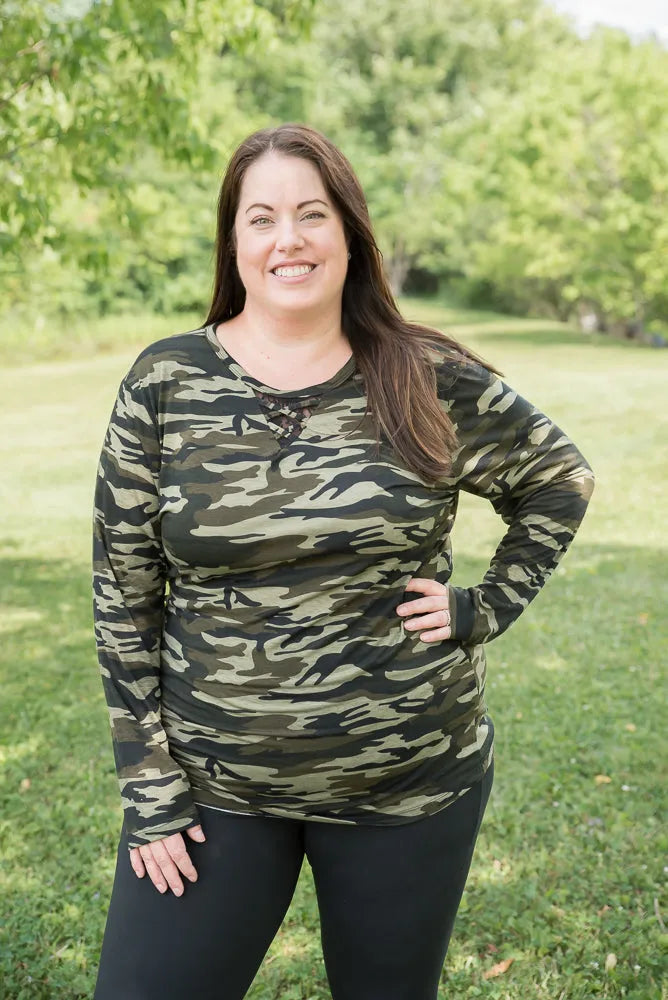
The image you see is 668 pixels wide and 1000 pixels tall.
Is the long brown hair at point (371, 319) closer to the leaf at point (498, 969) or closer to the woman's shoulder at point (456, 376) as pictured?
the woman's shoulder at point (456, 376)

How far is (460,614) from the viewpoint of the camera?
220 cm

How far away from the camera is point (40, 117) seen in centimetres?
689

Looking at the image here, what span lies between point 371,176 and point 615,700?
40.7 meters

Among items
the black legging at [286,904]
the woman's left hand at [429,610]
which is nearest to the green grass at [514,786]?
the black legging at [286,904]

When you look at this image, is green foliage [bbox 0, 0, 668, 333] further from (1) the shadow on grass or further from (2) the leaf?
(2) the leaf

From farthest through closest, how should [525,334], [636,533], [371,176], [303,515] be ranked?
[371,176], [525,334], [636,533], [303,515]

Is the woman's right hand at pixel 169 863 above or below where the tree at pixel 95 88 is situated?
below

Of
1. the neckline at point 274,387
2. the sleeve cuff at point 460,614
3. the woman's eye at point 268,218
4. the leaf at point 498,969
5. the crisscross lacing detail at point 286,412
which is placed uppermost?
the woman's eye at point 268,218

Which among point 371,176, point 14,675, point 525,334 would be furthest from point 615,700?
point 371,176

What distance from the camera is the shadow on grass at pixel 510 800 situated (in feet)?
12.6

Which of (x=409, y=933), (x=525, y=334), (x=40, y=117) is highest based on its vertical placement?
(x=40, y=117)

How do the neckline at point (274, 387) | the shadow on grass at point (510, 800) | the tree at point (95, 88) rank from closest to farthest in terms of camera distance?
1. the neckline at point (274, 387)
2. the shadow on grass at point (510, 800)
3. the tree at point (95, 88)

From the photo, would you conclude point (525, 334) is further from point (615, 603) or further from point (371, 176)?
point (615, 603)

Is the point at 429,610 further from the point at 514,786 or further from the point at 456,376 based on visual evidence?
the point at 514,786
